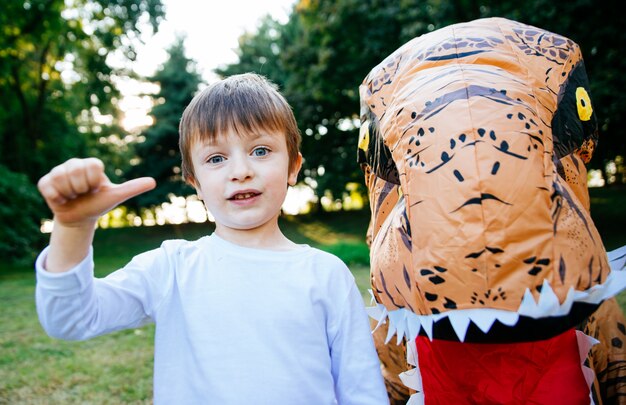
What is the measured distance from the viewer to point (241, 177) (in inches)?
61.1

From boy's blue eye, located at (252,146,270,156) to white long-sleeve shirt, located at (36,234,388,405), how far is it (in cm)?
31

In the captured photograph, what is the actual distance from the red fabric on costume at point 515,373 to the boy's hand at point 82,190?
1062mm

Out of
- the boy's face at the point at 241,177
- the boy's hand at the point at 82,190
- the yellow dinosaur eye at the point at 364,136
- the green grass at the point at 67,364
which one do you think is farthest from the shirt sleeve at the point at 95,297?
the green grass at the point at 67,364

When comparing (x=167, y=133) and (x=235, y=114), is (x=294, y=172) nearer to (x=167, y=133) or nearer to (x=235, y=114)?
(x=235, y=114)

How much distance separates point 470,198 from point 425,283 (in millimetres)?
243

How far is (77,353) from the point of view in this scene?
191 inches

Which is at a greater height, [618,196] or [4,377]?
[4,377]

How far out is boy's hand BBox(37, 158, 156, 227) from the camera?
3.57ft

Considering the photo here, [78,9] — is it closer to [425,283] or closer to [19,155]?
[19,155]

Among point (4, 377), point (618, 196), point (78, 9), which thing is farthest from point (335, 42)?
point (4, 377)

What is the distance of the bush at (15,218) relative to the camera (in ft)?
39.0

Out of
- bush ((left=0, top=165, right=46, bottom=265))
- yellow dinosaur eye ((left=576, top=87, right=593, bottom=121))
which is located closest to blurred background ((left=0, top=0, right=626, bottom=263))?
bush ((left=0, top=165, right=46, bottom=265))

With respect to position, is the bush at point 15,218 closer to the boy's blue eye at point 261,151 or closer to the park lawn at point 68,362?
the park lawn at point 68,362

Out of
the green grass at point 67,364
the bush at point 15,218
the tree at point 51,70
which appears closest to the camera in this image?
the green grass at point 67,364
